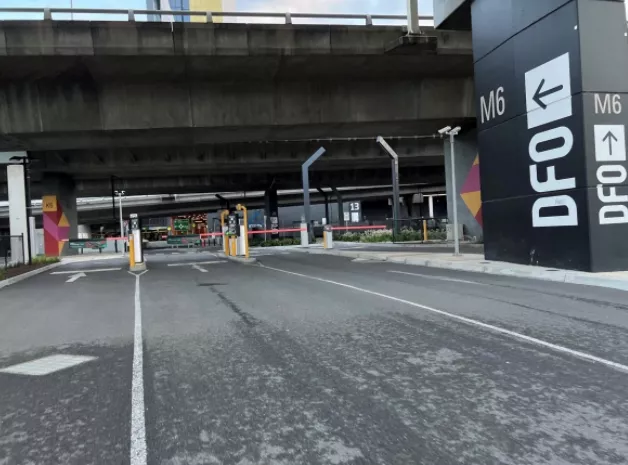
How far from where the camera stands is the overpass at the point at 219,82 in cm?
1767

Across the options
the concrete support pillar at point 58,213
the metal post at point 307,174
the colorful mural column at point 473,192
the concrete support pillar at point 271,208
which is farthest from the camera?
the concrete support pillar at point 271,208

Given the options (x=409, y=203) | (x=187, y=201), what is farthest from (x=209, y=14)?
(x=409, y=203)

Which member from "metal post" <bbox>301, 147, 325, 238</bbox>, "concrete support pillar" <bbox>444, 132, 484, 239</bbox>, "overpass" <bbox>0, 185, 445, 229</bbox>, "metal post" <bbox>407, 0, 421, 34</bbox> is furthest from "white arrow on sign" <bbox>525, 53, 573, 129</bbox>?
"overpass" <bbox>0, 185, 445, 229</bbox>

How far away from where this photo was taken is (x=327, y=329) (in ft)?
23.8

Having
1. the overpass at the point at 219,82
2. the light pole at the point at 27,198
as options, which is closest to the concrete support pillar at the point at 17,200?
the light pole at the point at 27,198

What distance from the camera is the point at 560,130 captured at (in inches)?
512

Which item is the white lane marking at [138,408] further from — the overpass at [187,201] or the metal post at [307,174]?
the overpass at [187,201]

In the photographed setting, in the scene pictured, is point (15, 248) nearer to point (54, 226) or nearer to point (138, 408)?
point (54, 226)

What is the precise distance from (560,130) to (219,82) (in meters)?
13.0

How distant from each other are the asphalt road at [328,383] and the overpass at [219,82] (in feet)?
37.9

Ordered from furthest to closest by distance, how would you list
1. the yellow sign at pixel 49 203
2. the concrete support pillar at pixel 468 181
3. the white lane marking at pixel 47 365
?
the yellow sign at pixel 49 203
the concrete support pillar at pixel 468 181
the white lane marking at pixel 47 365

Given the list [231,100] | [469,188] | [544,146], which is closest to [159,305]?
[544,146]

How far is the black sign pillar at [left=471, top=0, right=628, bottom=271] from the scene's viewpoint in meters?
12.3

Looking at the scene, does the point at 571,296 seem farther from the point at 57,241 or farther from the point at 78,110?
the point at 57,241
